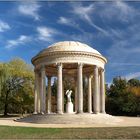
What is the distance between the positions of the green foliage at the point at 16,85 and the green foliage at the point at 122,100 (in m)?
23.2

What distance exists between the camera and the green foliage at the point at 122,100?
91.2 metres

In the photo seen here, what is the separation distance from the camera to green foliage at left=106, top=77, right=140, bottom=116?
91.2m

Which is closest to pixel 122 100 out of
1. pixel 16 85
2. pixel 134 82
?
pixel 16 85

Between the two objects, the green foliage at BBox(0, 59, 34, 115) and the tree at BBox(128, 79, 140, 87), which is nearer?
the green foliage at BBox(0, 59, 34, 115)

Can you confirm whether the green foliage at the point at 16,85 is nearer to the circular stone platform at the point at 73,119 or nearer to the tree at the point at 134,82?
the circular stone platform at the point at 73,119

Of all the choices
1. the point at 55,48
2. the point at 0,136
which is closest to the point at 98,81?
the point at 55,48

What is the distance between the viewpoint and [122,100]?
92938 millimetres

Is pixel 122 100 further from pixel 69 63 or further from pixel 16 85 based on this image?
pixel 69 63

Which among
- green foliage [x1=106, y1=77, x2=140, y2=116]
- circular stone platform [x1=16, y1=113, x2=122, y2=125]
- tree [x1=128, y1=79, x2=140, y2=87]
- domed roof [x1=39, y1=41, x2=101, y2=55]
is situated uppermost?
domed roof [x1=39, y1=41, x2=101, y2=55]

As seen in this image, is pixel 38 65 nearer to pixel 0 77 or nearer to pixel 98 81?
pixel 98 81

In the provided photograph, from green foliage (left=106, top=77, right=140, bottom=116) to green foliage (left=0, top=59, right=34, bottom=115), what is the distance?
23196mm

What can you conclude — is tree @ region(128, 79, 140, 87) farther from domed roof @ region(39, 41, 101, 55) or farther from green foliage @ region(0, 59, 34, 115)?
domed roof @ region(39, 41, 101, 55)

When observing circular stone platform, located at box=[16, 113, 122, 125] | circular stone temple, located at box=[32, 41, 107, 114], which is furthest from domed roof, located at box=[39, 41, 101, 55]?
circular stone platform, located at box=[16, 113, 122, 125]

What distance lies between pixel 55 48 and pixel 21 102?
1169 inches
